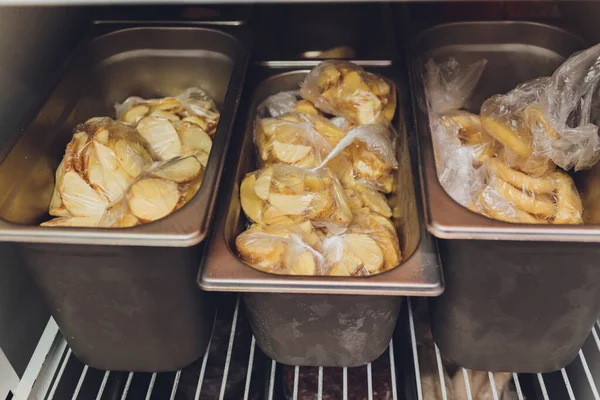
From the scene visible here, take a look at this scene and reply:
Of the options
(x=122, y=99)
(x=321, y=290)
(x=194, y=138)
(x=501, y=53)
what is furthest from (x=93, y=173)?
(x=501, y=53)

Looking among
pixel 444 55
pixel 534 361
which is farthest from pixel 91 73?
pixel 534 361

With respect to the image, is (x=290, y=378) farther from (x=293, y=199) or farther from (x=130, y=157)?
(x=130, y=157)

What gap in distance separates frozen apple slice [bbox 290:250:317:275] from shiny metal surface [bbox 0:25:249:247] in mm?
138

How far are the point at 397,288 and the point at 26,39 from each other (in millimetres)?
696

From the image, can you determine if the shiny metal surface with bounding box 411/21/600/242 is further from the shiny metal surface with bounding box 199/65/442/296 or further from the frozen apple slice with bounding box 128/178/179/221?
the frozen apple slice with bounding box 128/178/179/221

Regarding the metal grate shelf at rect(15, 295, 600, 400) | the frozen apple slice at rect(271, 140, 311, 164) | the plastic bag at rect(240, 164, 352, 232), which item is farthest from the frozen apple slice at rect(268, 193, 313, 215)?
the metal grate shelf at rect(15, 295, 600, 400)

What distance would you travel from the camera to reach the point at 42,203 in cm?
90

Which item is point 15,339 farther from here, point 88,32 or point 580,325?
point 580,325

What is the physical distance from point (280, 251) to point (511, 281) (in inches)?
12.2

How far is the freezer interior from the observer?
906 mm

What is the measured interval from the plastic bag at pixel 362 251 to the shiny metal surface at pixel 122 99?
0.61 feet

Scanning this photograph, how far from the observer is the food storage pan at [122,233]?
747 mm

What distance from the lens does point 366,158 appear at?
0.95 m

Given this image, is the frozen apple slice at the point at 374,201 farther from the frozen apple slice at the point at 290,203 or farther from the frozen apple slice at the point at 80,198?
the frozen apple slice at the point at 80,198
